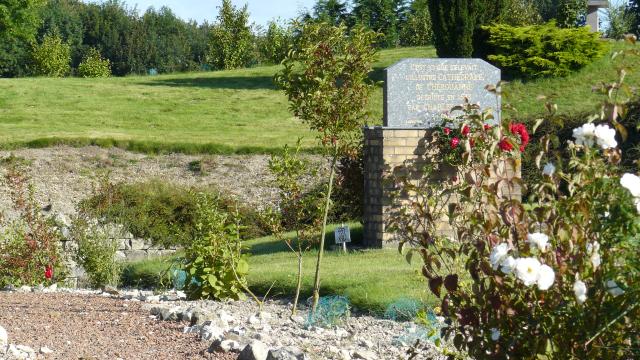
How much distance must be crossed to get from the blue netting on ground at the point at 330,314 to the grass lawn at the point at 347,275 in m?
0.42

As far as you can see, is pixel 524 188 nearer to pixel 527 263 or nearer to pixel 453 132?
pixel 527 263

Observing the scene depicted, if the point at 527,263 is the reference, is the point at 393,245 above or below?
below

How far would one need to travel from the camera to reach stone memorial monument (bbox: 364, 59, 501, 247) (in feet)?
36.9

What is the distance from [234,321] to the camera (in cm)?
688

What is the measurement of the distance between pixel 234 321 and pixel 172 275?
3.32 meters

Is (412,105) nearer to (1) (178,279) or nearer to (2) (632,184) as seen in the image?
(1) (178,279)

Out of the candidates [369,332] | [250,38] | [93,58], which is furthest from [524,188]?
[93,58]

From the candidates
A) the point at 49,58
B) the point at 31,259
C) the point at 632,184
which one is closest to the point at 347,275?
the point at 31,259

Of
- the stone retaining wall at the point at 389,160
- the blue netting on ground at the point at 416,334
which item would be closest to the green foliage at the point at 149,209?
the stone retaining wall at the point at 389,160

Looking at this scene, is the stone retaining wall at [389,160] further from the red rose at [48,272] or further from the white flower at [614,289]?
the white flower at [614,289]

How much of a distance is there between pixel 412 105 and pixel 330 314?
4735 millimetres

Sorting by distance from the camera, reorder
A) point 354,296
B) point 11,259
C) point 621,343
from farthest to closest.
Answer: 1. point 11,259
2. point 354,296
3. point 621,343

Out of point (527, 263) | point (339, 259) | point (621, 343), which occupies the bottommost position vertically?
point (339, 259)

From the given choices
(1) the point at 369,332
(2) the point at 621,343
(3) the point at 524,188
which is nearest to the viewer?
(2) the point at 621,343
